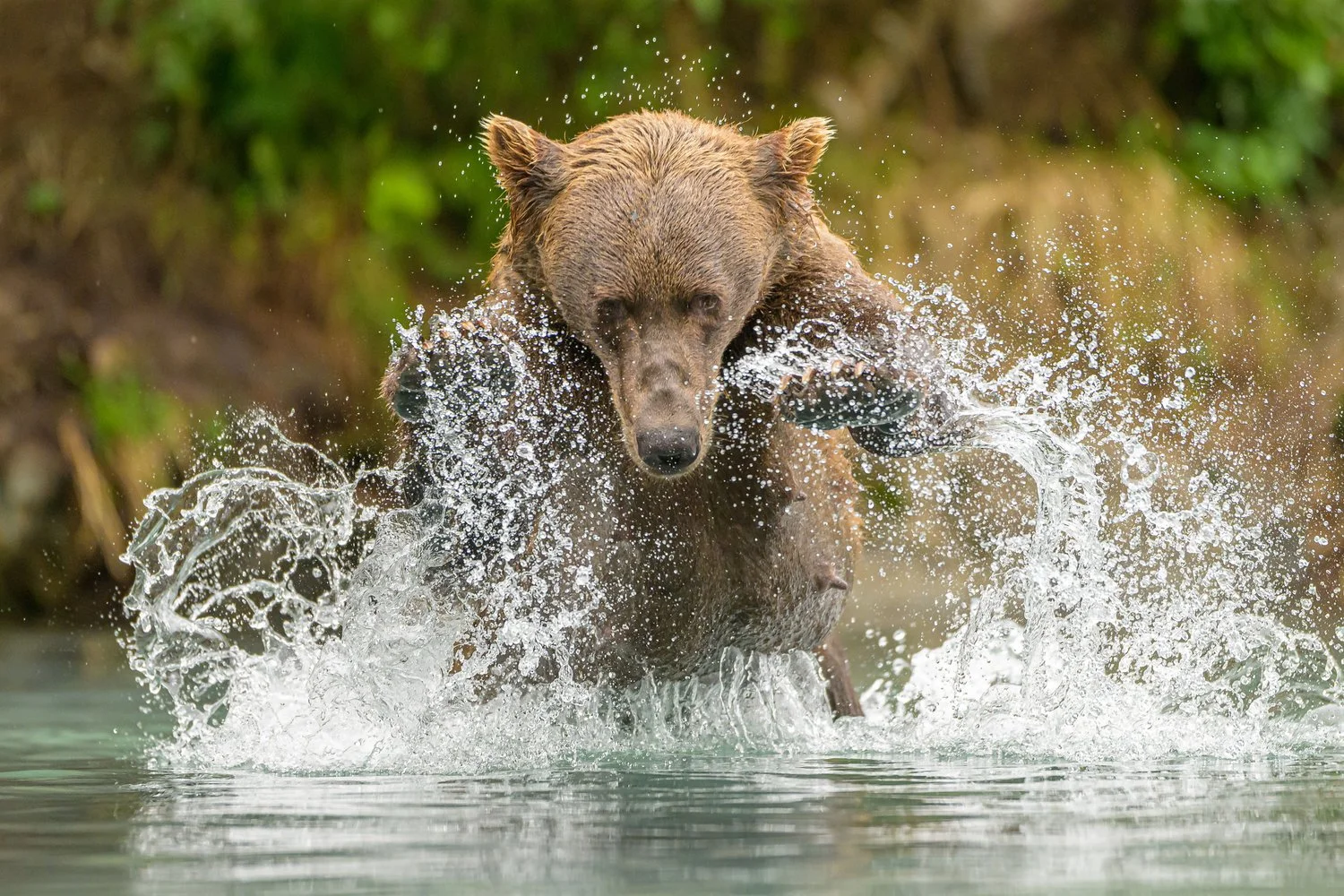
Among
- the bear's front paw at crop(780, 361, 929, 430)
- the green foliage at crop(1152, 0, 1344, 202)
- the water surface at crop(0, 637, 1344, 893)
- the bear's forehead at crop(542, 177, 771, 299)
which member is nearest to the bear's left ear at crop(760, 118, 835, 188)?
the bear's forehead at crop(542, 177, 771, 299)

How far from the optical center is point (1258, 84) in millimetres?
10586

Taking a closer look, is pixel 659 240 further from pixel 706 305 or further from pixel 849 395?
pixel 849 395

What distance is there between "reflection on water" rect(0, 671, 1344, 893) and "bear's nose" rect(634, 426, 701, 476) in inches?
27.3

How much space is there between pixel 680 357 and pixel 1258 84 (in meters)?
7.17

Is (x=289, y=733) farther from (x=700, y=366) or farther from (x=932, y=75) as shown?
(x=932, y=75)

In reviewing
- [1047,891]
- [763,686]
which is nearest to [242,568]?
[763,686]

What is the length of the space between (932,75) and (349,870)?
8348 mm

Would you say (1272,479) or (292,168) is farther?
(292,168)

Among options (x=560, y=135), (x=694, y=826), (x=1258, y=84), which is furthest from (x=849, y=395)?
(x=1258, y=84)

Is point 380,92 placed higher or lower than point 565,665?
higher

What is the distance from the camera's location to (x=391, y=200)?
10.2 meters

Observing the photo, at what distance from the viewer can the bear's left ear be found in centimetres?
484

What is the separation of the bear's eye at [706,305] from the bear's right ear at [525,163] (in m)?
0.53

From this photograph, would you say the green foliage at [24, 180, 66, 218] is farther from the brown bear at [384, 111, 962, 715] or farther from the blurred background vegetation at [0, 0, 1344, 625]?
the brown bear at [384, 111, 962, 715]
